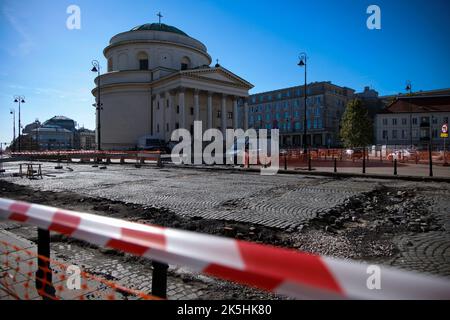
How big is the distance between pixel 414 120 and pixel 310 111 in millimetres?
26460

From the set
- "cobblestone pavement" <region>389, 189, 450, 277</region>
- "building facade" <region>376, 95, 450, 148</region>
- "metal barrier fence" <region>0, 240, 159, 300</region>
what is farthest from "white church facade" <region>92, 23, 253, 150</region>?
"metal barrier fence" <region>0, 240, 159, 300</region>

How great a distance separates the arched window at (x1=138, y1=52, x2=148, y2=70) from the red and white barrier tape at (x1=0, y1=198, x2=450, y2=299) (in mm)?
60015

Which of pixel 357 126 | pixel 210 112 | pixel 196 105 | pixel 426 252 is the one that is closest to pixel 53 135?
pixel 210 112

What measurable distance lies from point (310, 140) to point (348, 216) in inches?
3308

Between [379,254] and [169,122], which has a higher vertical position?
[169,122]

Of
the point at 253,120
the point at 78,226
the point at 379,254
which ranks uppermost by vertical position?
the point at 253,120

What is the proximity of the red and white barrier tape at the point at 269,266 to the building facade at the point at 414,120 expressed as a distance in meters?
74.6

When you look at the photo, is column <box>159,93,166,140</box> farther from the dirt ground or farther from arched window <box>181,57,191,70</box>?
the dirt ground

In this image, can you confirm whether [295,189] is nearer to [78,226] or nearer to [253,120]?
[78,226]

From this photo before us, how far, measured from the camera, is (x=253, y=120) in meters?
98.6

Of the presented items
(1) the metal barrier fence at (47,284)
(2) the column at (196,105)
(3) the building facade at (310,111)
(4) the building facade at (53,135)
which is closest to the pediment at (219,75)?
(2) the column at (196,105)

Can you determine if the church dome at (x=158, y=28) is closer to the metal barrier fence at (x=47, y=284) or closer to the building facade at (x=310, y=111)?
the building facade at (x=310, y=111)
